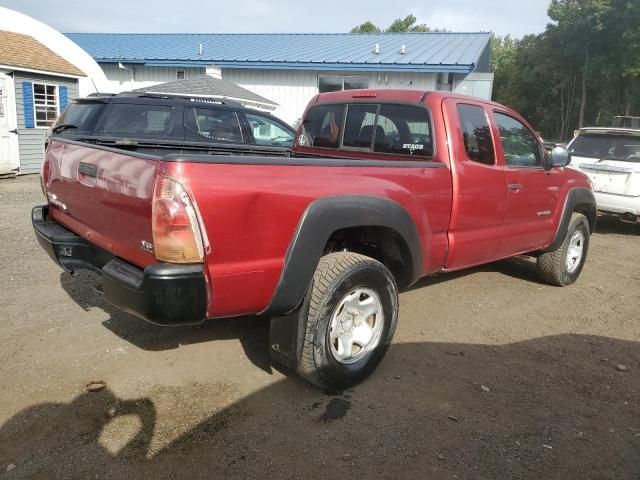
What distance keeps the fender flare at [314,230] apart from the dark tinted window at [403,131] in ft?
3.05

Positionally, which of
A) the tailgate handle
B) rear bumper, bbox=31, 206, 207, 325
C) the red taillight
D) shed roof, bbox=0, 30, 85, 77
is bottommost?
rear bumper, bbox=31, 206, 207, 325

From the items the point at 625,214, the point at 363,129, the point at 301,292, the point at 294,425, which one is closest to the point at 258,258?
the point at 301,292

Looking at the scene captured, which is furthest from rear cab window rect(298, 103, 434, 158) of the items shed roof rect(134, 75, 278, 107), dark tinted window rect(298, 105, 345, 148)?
shed roof rect(134, 75, 278, 107)

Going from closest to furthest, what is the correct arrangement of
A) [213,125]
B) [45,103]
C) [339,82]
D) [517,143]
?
[517,143] < [213,125] < [45,103] < [339,82]

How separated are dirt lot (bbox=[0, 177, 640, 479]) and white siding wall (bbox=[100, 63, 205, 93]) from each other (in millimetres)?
17251

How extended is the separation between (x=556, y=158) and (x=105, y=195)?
3.95 metres

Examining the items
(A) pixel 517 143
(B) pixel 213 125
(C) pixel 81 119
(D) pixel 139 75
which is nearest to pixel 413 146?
(A) pixel 517 143

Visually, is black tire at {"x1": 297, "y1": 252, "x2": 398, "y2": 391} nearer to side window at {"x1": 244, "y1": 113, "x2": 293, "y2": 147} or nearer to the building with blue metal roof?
side window at {"x1": 244, "y1": 113, "x2": 293, "y2": 147}

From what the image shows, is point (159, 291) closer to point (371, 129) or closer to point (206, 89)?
point (371, 129)

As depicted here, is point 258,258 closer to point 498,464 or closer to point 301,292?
point 301,292

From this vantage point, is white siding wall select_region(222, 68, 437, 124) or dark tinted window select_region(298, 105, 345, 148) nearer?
dark tinted window select_region(298, 105, 345, 148)

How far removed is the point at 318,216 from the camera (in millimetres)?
2861

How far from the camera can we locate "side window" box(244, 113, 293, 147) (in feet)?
27.3

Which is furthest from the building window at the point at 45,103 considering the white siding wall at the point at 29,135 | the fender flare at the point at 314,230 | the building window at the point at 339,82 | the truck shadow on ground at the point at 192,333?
the fender flare at the point at 314,230
